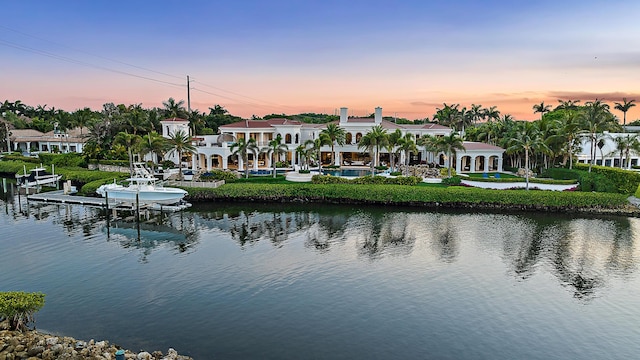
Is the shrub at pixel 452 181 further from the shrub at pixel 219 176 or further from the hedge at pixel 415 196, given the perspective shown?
the shrub at pixel 219 176

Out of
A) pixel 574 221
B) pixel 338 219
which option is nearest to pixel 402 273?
pixel 338 219

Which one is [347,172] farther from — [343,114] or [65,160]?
[65,160]

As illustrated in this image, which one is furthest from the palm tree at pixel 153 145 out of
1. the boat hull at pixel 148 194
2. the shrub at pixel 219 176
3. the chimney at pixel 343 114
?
the chimney at pixel 343 114

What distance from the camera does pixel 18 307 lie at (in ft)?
58.5

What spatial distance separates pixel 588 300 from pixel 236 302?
1627 centimetres

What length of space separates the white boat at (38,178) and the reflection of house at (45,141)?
26030mm

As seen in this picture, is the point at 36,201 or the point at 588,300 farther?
the point at 36,201

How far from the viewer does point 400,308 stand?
20594mm

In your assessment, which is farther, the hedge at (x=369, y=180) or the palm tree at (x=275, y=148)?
the palm tree at (x=275, y=148)

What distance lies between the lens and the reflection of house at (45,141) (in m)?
85.0

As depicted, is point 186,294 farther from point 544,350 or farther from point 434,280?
point 544,350

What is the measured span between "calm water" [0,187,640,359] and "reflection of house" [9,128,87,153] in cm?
5232

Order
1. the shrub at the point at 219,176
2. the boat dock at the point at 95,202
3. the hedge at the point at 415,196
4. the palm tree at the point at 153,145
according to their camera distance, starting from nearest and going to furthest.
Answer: the boat dock at the point at 95,202 < the hedge at the point at 415,196 < the shrub at the point at 219,176 < the palm tree at the point at 153,145

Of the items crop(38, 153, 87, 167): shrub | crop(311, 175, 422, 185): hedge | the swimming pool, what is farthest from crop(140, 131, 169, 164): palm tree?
the swimming pool
